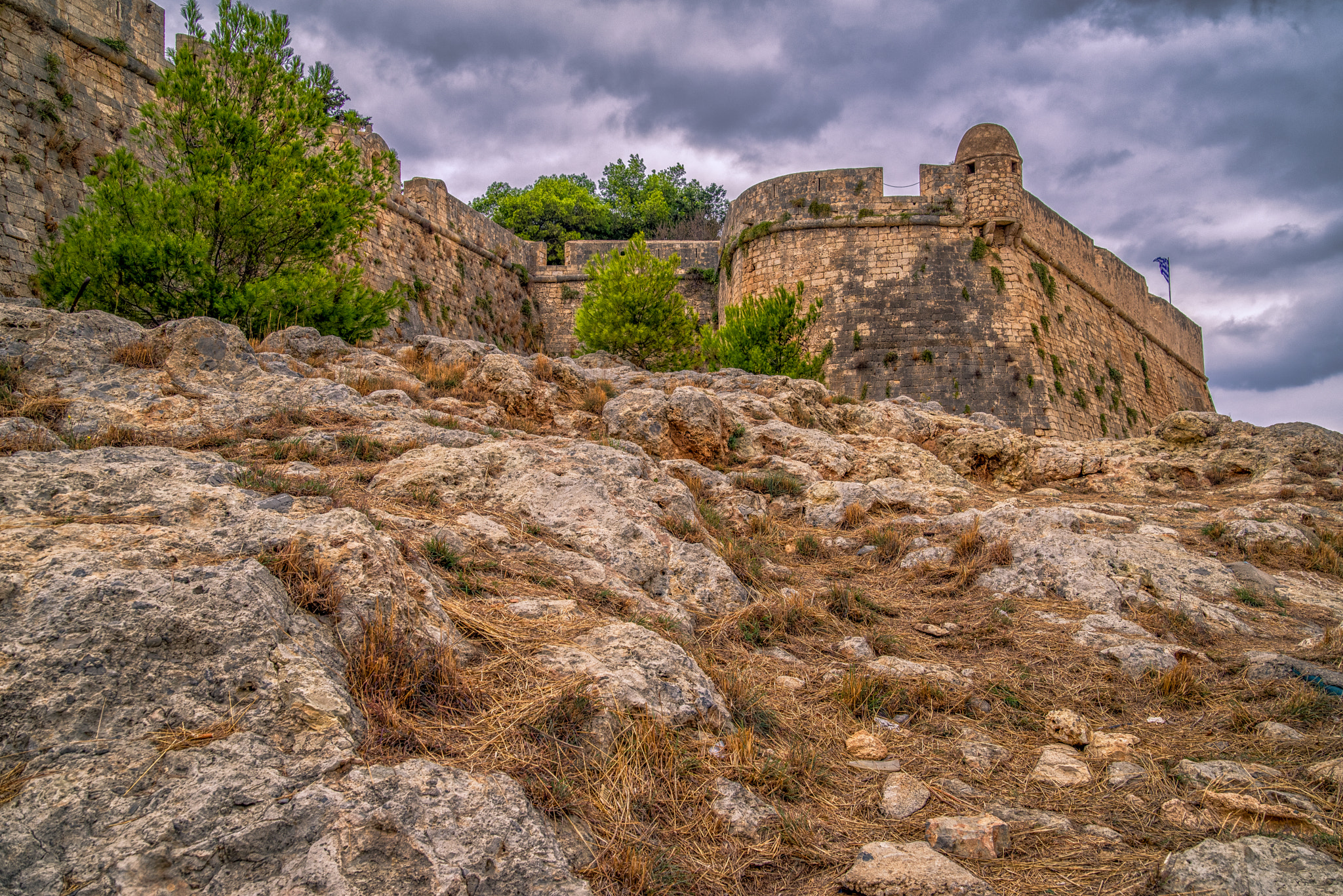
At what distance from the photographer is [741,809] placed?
2141mm

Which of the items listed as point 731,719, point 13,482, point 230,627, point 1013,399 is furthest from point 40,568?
point 1013,399

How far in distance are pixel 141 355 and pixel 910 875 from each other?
5.60 m

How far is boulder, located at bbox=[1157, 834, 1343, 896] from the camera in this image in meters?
1.76

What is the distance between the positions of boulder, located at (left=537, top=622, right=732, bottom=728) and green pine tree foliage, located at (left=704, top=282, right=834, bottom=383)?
11.8 m

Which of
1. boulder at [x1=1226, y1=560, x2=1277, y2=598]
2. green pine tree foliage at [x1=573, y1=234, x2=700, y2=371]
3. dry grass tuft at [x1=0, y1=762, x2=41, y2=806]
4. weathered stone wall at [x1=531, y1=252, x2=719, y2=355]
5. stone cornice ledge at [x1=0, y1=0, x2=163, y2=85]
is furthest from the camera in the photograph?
weathered stone wall at [x1=531, y1=252, x2=719, y2=355]

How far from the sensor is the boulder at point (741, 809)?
81.7 inches

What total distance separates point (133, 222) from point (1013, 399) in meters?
15.9

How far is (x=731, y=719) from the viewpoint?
2623 millimetres

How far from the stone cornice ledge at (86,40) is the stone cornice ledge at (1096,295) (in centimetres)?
1753

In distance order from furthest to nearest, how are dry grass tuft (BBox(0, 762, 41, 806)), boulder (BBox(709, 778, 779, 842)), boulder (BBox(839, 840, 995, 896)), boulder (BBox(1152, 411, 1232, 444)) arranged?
boulder (BBox(1152, 411, 1232, 444)) → boulder (BBox(709, 778, 779, 842)) → boulder (BBox(839, 840, 995, 896)) → dry grass tuft (BBox(0, 762, 41, 806))

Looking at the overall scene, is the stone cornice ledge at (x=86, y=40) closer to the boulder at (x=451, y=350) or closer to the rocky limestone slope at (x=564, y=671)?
the boulder at (x=451, y=350)

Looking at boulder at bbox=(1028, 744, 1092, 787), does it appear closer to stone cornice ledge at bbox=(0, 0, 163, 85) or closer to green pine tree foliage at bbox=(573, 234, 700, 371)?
stone cornice ledge at bbox=(0, 0, 163, 85)

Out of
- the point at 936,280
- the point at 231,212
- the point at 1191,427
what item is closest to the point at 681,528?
the point at 231,212

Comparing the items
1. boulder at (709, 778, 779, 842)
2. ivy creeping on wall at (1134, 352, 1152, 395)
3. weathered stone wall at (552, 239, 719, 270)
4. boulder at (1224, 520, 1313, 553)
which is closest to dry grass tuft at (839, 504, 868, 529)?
boulder at (1224, 520, 1313, 553)
